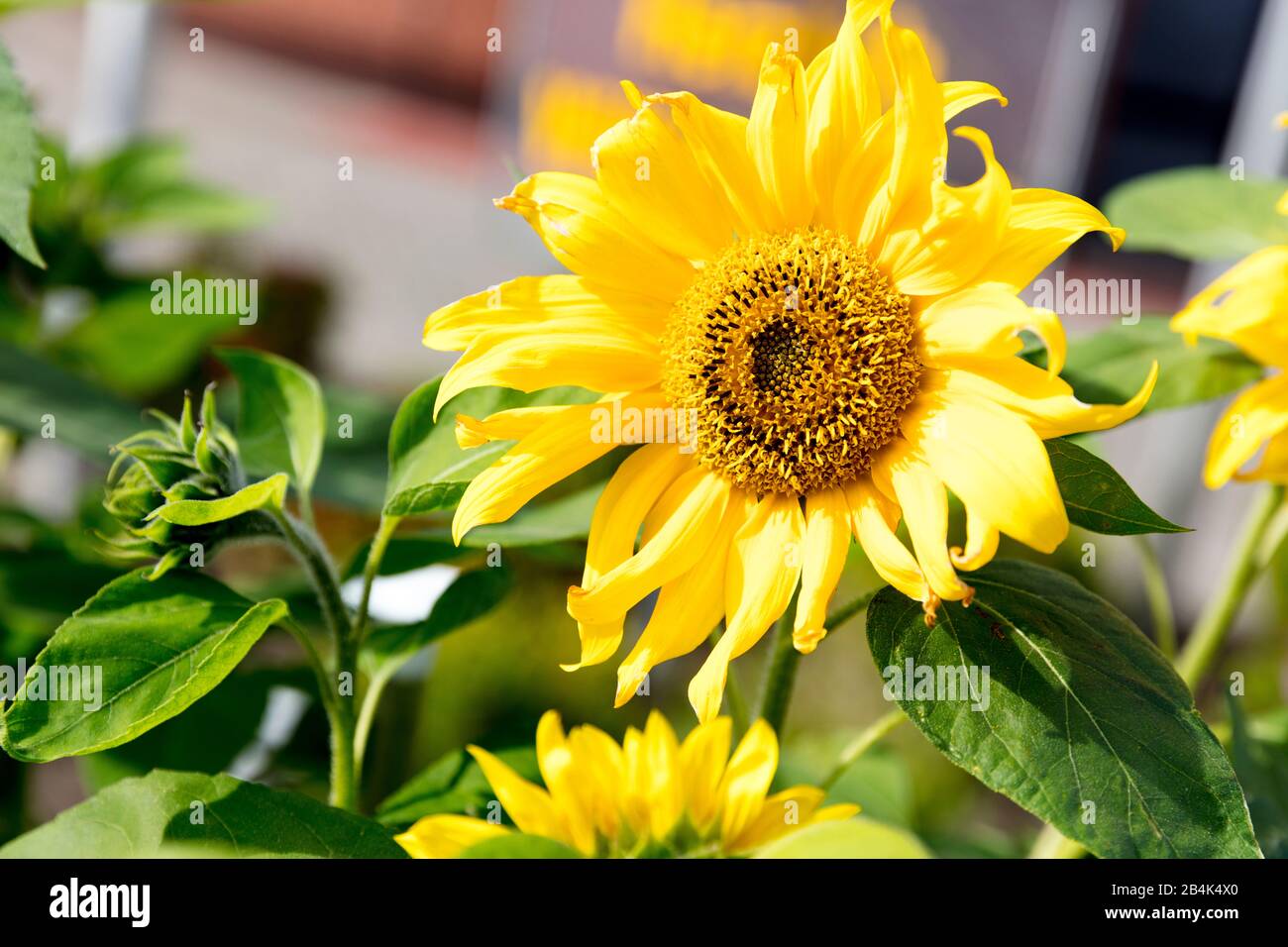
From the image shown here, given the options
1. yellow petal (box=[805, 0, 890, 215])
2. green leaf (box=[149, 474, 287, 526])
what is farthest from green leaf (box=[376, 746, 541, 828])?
yellow petal (box=[805, 0, 890, 215])

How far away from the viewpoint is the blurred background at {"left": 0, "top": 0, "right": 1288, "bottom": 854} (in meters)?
0.62

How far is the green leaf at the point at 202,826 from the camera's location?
35cm

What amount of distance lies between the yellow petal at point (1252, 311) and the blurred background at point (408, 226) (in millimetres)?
239

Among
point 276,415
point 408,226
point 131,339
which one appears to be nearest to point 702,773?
point 276,415

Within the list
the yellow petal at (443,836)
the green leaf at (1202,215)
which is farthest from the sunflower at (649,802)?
the green leaf at (1202,215)

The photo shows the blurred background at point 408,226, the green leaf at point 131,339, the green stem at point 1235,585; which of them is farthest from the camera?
the green leaf at point 131,339

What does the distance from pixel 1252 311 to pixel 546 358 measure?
207mm

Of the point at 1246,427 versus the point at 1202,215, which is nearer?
the point at 1246,427

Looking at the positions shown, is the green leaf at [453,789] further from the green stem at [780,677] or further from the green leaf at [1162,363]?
the green leaf at [1162,363]

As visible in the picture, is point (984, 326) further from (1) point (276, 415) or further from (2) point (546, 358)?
(1) point (276, 415)

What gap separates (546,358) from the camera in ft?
1.19

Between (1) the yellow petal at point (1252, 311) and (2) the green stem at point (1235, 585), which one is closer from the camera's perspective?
(1) the yellow petal at point (1252, 311)

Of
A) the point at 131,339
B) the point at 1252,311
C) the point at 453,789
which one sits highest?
the point at 1252,311
